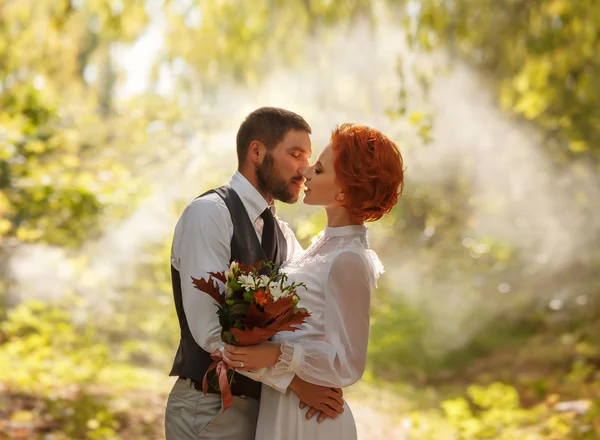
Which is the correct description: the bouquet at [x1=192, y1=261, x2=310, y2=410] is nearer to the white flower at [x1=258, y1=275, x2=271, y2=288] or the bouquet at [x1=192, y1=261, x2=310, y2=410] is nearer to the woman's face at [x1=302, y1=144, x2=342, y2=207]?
the white flower at [x1=258, y1=275, x2=271, y2=288]

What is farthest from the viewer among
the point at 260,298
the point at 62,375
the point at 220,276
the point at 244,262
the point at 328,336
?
the point at 62,375

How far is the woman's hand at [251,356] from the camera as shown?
1.58 meters

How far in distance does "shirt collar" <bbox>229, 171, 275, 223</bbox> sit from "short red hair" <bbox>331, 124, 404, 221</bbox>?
0.25 m

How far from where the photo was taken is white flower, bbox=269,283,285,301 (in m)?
1.49

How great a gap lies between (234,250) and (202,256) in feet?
0.37

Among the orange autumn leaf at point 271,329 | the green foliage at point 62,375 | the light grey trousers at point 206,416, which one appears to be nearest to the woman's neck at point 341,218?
the orange autumn leaf at point 271,329

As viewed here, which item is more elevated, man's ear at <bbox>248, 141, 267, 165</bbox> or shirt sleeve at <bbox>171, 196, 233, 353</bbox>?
A: man's ear at <bbox>248, 141, 267, 165</bbox>

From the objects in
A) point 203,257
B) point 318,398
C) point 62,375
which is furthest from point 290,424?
point 62,375

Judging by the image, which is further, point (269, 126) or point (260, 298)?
point (269, 126)

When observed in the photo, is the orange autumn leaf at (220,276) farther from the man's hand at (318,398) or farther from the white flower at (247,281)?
the man's hand at (318,398)

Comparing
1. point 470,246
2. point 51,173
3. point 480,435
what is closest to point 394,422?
point 480,435

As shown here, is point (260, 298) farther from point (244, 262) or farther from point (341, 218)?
point (341, 218)

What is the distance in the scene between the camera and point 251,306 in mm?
1489

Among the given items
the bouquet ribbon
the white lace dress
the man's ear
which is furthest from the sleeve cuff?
the man's ear
